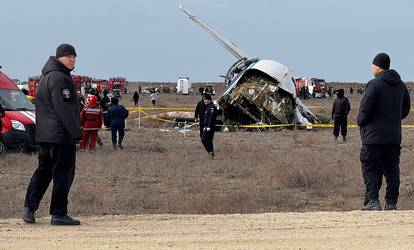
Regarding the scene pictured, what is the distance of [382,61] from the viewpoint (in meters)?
10.1

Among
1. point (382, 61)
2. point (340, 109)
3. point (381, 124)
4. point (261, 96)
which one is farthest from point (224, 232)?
point (261, 96)

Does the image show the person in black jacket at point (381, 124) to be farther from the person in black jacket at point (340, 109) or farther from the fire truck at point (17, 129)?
the person in black jacket at point (340, 109)

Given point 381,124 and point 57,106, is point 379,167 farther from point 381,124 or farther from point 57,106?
point 57,106

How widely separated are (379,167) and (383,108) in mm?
784

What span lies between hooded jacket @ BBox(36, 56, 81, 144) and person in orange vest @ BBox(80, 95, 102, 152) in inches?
494

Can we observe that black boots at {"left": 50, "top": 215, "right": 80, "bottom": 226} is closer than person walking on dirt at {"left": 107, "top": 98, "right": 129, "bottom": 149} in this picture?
Yes

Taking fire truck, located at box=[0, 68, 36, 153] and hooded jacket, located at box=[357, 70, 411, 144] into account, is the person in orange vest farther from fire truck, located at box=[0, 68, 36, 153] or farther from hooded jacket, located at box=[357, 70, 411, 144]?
hooded jacket, located at box=[357, 70, 411, 144]

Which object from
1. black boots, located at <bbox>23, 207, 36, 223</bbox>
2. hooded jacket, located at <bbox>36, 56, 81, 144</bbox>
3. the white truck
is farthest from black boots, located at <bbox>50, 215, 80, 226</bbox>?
the white truck

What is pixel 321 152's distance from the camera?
23219 millimetres

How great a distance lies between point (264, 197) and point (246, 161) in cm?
564

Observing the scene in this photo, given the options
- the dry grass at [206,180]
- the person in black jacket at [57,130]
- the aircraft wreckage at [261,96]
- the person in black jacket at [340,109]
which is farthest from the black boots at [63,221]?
the aircraft wreckage at [261,96]

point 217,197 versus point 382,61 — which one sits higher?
point 382,61

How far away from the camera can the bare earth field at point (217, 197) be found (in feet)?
25.3

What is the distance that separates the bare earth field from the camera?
303 inches
